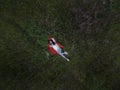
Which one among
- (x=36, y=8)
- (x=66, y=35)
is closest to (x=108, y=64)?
(x=66, y=35)

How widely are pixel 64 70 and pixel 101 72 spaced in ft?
3.72

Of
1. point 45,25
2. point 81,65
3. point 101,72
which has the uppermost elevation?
point 45,25

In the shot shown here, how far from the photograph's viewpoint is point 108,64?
27.3 feet

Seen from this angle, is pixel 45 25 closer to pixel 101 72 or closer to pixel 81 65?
pixel 81 65

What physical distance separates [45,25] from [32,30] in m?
0.43

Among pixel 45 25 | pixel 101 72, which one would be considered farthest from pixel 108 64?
pixel 45 25

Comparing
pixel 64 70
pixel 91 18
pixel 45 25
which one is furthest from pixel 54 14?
pixel 64 70

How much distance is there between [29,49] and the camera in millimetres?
8250

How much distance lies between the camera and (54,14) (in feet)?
27.9

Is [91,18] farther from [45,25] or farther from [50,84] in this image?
[50,84]

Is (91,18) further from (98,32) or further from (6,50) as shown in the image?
(6,50)

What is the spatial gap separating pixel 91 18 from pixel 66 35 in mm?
938

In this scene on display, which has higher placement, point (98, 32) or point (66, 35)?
point (66, 35)

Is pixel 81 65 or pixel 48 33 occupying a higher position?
pixel 48 33
